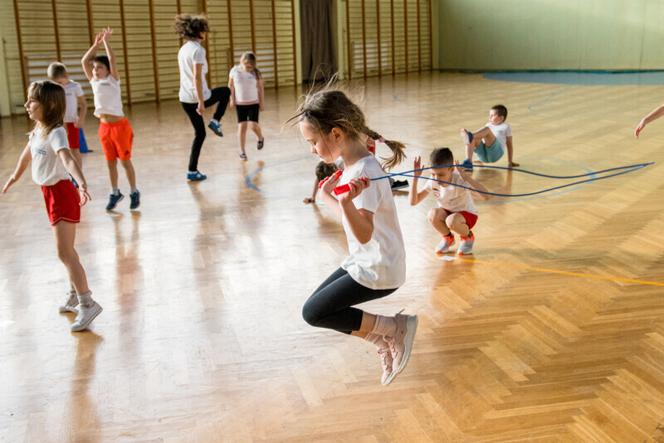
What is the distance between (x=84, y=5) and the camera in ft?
46.4

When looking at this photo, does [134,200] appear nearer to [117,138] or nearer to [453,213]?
[117,138]

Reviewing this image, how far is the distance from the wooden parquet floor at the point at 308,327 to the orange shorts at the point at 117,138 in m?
0.50

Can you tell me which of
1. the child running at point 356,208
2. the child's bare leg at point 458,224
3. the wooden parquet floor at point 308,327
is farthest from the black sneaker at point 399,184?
the child running at point 356,208

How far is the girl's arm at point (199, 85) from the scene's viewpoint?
22.2 ft

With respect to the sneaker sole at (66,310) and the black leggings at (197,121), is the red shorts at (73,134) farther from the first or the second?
the sneaker sole at (66,310)

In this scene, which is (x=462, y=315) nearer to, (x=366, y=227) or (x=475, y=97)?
(x=366, y=227)

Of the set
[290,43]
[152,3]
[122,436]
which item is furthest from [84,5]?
[122,436]

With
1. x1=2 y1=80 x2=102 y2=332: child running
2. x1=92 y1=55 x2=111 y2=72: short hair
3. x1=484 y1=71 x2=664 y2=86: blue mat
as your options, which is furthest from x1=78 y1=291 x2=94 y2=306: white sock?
x1=484 y1=71 x2=664 y2=86: blue mat

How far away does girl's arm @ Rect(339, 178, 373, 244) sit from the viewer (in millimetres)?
2365

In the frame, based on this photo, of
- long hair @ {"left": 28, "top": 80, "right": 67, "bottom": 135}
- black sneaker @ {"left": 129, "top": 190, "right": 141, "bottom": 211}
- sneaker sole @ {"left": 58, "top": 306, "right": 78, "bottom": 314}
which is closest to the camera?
long hair @ {"left": 28, "top": 80, "right": 67, "bottom": 135}

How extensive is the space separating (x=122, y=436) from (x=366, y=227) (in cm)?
118

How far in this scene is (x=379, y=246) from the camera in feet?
8.65

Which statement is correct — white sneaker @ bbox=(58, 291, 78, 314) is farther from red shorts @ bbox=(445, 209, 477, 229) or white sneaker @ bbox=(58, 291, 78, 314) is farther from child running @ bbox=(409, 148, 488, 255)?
red shorts @ bbox=(445, 209, 477, 229)

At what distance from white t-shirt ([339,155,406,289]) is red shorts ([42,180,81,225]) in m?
1.68
